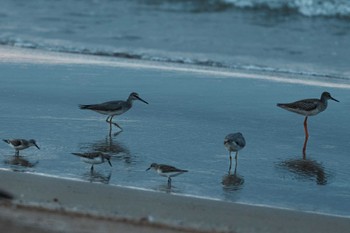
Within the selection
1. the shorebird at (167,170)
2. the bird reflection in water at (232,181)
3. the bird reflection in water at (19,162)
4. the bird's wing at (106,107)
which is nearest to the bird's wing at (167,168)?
the shorebird at (167,170)

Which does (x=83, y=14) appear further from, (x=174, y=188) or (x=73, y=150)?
(x=174, y=188)

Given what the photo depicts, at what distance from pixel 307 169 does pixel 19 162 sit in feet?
10.4

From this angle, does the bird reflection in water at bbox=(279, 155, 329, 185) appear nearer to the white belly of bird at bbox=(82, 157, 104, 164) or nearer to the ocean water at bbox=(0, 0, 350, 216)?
the ocean water at bbox=(0, 0, 350, 216)

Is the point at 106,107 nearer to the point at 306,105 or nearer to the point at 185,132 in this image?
the point at 185,132

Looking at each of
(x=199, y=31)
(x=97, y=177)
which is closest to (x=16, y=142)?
(x=97, y=177)

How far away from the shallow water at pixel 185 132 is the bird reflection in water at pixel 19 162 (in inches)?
0.8

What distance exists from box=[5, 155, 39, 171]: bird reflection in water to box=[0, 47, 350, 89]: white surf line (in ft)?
20.4

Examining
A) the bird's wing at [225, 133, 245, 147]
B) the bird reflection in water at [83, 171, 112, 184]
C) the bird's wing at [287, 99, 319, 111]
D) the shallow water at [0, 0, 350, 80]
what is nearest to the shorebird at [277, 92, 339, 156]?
the bird's wing at [287, 99, 319, 111]

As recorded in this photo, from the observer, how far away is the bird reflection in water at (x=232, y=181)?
371 inches

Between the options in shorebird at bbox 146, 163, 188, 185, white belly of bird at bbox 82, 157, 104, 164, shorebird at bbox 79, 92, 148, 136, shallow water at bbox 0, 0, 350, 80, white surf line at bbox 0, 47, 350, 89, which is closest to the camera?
shorebird at bbox 146, 163, 188, 185

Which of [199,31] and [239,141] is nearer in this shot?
[239,141]

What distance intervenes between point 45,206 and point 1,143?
130 inches

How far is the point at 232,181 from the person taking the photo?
31.8 ft

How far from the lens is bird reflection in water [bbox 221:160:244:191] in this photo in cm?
941
